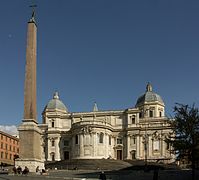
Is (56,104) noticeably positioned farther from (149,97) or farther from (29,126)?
(29,126)

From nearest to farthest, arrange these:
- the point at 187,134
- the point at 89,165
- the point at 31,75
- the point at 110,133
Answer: the point at 187,134
the point at 31,75
the point at 89,165
the point at 110,133

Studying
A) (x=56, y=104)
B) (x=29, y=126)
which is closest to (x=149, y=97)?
(x=56, y=104)

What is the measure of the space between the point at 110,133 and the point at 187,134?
65956 millimetres

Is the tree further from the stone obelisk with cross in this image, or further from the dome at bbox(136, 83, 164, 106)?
the dome at bbox(136, 83, 164, 106)

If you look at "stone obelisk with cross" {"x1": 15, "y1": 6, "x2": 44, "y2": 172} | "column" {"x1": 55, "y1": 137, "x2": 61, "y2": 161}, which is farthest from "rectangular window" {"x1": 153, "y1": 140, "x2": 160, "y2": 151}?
"stone obelisk with cross" {"x1": 15, "y1": 6, "x2": 44, "y2": 172}

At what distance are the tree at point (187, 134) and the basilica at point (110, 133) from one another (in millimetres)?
57803

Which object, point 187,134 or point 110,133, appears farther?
point 110,133

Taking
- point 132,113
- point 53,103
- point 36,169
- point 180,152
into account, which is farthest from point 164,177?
point 53,103

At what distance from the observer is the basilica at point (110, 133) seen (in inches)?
3789

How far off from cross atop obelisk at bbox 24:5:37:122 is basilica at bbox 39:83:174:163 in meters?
46.8

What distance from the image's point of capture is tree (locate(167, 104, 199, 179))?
36062 mm

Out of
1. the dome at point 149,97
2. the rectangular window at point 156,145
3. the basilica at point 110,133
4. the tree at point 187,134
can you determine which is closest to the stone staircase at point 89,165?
the basilica at point 110,133

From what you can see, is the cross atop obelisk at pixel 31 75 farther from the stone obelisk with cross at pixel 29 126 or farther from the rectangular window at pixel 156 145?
the rectangular window at pixel 156 145

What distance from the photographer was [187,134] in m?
37.0
